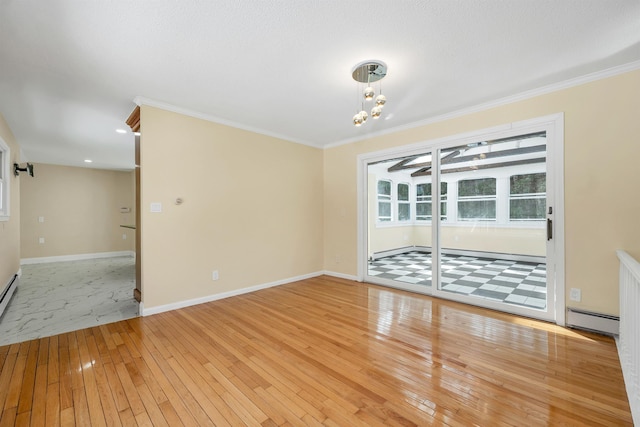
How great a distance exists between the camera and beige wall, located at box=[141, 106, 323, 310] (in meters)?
3.13

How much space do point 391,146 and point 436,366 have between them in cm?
311

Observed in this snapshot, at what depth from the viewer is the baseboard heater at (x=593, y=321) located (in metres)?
2.44

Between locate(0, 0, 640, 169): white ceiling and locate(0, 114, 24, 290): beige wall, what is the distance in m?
0.75

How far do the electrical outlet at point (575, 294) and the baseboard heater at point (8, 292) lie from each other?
621cm

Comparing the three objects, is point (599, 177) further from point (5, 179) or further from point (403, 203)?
point (5, 179)

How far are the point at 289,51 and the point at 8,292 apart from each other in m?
4.88

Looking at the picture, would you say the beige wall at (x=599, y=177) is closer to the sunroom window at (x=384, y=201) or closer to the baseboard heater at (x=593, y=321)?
the baseboard heater at (x=593, y=321)

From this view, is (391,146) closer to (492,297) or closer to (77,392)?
(492,297)

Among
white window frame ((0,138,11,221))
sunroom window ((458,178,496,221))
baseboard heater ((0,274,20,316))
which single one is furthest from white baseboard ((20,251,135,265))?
sunroom window ((458,178,496,221))

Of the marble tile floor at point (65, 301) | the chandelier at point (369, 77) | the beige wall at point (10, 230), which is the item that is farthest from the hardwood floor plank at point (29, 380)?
the chandelier at point (369, 77)

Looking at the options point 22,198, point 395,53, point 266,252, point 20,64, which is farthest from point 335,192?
point 22,198

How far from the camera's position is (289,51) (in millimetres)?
2168

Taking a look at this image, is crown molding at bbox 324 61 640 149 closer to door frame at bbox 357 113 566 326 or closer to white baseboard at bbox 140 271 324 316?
door frame at bbox 357 113 566 326

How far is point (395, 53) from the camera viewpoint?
2.19 meters
